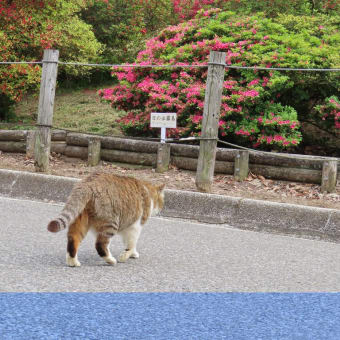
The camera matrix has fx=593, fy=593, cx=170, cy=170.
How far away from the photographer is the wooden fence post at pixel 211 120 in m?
7.19

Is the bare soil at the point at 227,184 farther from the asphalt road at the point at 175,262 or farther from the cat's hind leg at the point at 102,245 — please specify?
the cat's hind leg at the point at 102,245

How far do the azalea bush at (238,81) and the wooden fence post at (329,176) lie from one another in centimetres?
→ 127

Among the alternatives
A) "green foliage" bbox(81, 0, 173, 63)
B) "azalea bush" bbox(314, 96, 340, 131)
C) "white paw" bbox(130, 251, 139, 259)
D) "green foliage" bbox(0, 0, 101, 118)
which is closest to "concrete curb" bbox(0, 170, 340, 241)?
"white paw" bbox(130, 251, 139, 259)

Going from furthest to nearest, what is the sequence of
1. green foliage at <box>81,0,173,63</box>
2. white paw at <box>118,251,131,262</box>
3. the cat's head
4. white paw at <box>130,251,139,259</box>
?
green foliage at <box>81,0,173,63</box>, the cat's head, white paw at <box>130,251,139,259</box>, white paw at <box>118,251,131,262</box>

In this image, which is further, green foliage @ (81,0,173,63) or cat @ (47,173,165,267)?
green foliage @ (81,0,173,63)

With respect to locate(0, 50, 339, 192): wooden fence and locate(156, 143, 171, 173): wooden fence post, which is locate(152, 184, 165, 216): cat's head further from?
locate(156, 143, 171, 173): wooden fence post

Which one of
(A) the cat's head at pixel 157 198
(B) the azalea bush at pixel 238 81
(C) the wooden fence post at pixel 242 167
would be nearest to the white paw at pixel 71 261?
(A) the cat's head at pixel 157 198

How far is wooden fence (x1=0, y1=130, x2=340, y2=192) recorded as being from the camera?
8086 mm

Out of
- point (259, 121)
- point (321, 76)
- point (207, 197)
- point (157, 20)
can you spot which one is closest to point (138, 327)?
point (207, 197)

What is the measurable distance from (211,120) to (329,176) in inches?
71.4

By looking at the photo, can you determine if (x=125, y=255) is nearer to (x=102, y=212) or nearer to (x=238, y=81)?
Result: (x=102, y=212)

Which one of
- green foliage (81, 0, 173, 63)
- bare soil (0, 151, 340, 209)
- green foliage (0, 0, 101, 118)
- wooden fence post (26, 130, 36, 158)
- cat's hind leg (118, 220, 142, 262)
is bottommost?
cat's hind leg (118, 220, 142, 262)

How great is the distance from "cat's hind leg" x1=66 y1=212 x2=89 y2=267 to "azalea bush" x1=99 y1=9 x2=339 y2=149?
5080 mm

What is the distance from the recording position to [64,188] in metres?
7.52
